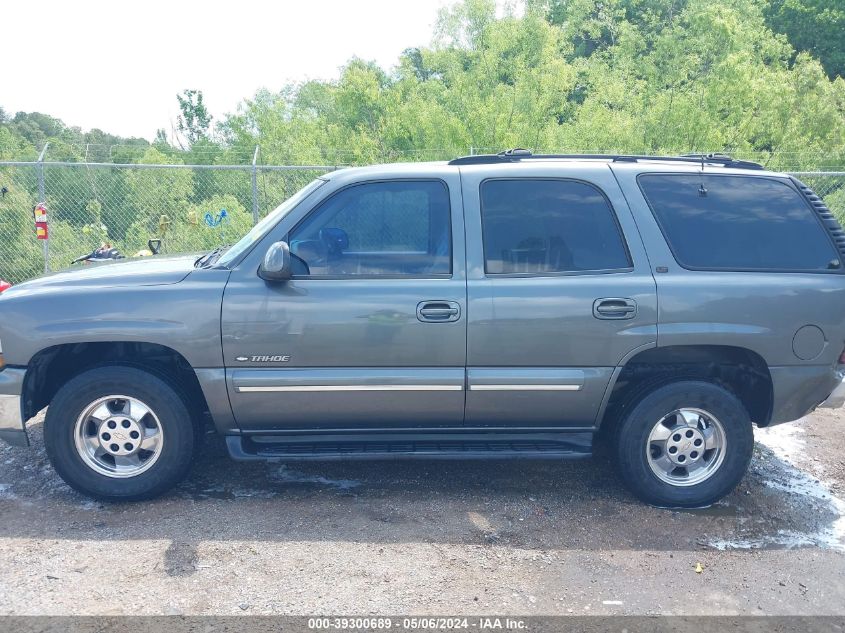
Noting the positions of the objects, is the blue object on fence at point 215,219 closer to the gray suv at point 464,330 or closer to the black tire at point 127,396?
the gray suv at point 464,330

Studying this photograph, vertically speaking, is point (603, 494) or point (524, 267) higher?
point (524, 267)

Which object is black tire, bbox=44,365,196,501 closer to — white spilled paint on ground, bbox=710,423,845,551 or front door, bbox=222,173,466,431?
front door, bbox=222,173,466,431

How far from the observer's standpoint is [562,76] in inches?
557

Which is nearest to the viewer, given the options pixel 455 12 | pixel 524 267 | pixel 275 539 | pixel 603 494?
pixel 275 539

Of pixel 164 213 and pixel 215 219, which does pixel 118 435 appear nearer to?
pixel 215 219

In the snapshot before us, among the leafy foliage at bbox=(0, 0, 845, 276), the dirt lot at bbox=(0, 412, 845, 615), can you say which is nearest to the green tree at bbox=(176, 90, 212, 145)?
the leafy foliage at bbox=(0, 0, 845, 276)

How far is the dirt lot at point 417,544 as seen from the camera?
341 cm

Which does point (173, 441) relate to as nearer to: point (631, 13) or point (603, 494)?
point (603, 494)

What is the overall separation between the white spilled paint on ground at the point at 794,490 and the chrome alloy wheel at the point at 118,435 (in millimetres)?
3221

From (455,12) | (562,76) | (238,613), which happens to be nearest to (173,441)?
(238,613)

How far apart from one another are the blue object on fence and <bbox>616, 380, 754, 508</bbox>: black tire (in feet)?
26.0

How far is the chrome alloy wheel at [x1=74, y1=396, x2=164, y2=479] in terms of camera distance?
14.1ft

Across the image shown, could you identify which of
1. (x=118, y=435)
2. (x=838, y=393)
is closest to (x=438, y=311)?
(x=118, y=435)

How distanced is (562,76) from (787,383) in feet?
36.2
